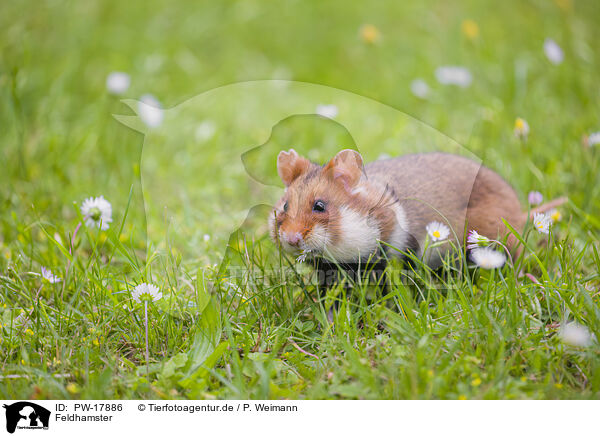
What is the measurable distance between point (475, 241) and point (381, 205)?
465 millimetres

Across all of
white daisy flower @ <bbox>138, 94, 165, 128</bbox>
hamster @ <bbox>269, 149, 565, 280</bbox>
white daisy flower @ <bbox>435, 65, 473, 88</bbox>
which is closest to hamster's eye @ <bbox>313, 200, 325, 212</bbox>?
hamster @ <bbox>269, 149, 565, 280</bbox>

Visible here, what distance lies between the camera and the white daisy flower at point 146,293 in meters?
2.74

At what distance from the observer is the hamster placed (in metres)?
2.61

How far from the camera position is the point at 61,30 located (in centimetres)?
598

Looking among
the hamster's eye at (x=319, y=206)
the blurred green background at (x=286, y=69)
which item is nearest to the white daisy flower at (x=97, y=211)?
the blurred green background at (x=286, y=69)

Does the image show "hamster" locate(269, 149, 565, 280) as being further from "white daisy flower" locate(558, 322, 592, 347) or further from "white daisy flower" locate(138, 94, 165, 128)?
"white daisy flower" locate(138, 94, 165, 128)

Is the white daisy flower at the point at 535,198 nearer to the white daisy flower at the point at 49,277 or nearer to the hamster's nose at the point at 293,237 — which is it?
the hamster's nose at the point at 293,237

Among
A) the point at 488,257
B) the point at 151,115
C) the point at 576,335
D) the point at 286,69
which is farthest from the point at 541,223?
the point at 286,69

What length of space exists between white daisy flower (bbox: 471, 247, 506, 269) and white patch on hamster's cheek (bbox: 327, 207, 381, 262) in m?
0.49

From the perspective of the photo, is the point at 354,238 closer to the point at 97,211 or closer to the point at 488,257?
the point at 488,257

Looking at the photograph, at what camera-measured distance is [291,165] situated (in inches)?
110
